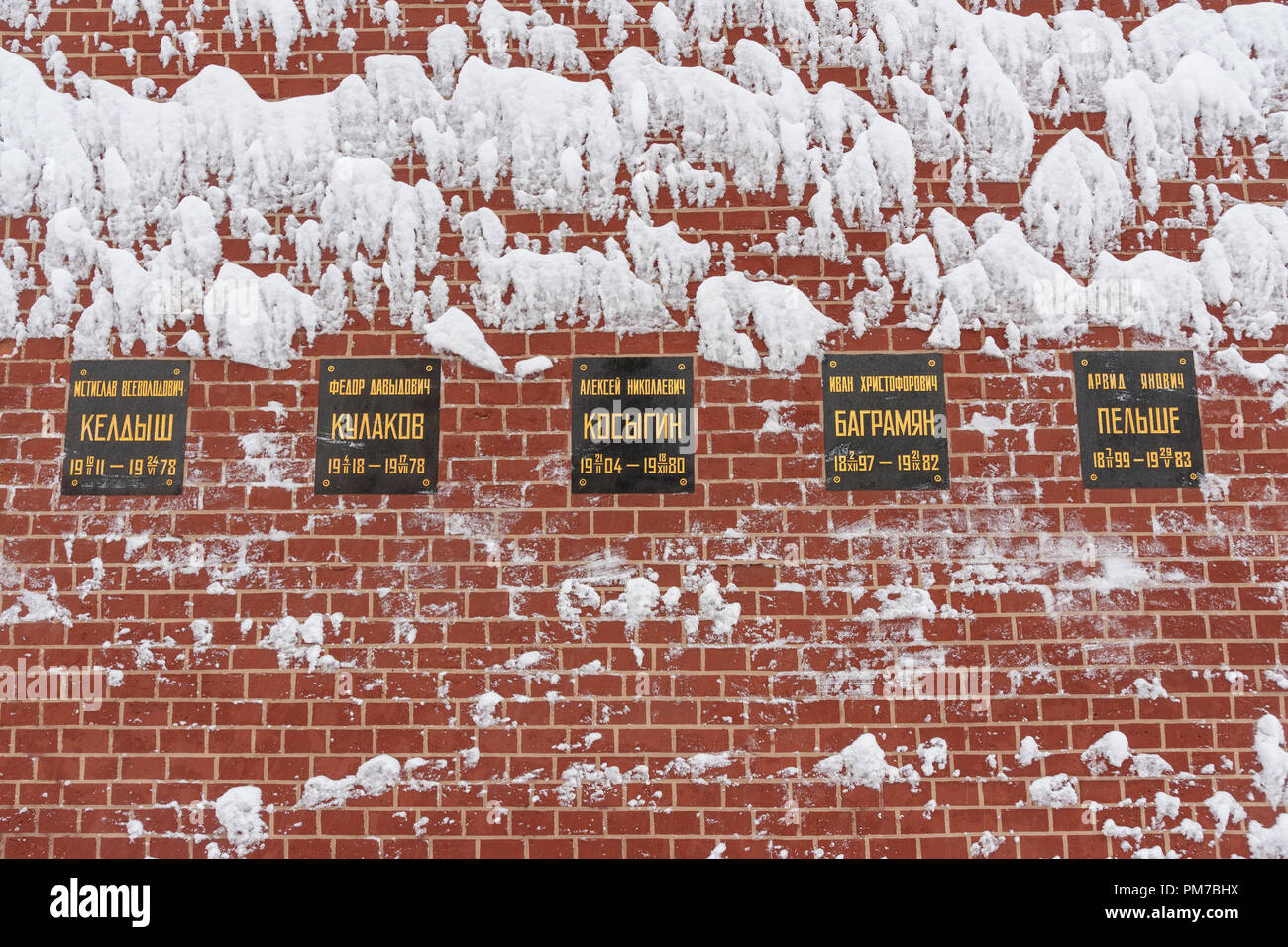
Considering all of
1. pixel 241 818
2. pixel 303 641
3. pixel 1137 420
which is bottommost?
pixel 241 818

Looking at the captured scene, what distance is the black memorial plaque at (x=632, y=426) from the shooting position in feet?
10.6

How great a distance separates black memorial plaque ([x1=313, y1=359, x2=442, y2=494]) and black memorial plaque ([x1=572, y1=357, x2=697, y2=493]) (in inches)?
21.4

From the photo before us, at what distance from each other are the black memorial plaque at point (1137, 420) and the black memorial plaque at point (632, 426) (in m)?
1.46

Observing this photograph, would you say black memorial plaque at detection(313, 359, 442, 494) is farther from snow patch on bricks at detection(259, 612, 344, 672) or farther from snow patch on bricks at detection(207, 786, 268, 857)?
snow patch on bricks at detection(207, 786, 268, 857)

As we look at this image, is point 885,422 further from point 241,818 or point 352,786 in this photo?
point 241,818

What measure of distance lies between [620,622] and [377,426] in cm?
115

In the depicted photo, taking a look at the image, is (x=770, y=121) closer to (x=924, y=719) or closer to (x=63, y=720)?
(x=924, y=719)

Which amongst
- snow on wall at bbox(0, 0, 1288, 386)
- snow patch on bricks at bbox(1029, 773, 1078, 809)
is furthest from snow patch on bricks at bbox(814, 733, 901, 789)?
snow on wall at bbox(0, 0, 1288, 386)

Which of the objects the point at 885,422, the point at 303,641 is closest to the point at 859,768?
the point at 885,422

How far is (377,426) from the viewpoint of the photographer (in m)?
3.27

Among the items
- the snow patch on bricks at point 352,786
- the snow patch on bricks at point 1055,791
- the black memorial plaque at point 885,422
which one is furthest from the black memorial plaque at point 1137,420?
the snow patch on bricks at point 352,786

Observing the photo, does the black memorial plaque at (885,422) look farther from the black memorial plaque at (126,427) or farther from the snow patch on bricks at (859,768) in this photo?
the black memorial plaque at (126,427)

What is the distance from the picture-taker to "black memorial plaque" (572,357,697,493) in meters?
3.25
